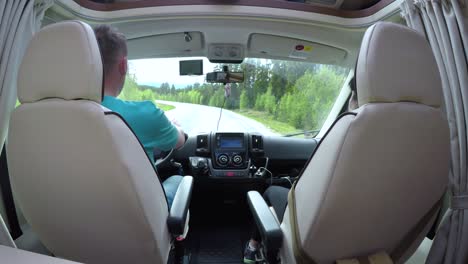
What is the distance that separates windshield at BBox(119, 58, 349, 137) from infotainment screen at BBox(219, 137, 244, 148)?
0.67 feet

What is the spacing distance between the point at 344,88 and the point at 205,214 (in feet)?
6.01

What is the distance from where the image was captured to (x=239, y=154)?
2652 mm

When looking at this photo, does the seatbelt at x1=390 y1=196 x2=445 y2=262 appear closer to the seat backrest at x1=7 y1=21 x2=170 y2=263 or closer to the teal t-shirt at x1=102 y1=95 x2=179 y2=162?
the seat backrest at x1=7 y1=21 x2=170 y2=263

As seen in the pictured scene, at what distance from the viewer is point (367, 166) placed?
997 millimetres

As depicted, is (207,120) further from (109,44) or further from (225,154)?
(109,44)

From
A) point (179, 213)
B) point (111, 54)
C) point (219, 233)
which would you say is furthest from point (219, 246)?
point (111, 54)

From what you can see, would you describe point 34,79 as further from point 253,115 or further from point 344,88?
point 344,88

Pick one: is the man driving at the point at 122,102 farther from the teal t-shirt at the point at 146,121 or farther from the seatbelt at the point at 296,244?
the seatbelt at the point at 296,244

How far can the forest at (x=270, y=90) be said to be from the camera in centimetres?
282

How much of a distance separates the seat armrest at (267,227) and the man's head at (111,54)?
0.89 m

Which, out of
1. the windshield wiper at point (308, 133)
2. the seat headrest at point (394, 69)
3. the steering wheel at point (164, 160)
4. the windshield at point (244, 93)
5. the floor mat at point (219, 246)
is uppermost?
the seat headrest at point (394, 69)

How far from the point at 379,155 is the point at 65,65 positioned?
41.8 inches

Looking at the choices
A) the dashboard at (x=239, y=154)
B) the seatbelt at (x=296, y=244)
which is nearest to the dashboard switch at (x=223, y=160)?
A: the dashboard at (x=239, y=154)

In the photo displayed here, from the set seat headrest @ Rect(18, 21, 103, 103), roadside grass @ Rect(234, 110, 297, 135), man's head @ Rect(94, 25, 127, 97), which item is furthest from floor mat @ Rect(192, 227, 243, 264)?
seat headrest @ Rect(18, 21, 103, 103)
